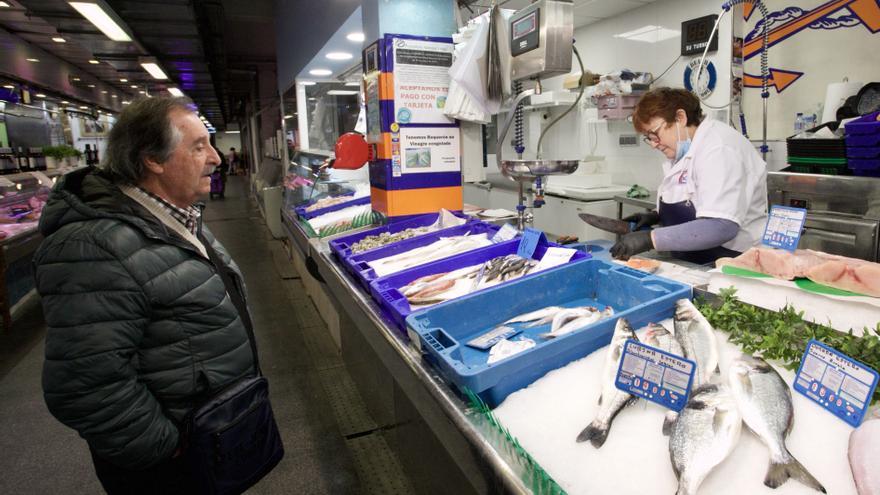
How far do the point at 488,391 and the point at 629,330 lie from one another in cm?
49


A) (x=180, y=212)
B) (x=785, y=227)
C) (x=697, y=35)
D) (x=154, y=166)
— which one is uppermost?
(x=697, y=35)

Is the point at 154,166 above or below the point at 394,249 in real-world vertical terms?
above

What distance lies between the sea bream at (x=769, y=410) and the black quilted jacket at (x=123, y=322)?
4.80 feet

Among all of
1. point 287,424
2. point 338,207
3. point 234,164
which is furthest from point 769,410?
point 234,164

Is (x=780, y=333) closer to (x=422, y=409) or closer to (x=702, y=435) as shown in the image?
(x=702, y=435)

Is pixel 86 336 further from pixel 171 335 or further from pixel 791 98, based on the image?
pixel 791 98

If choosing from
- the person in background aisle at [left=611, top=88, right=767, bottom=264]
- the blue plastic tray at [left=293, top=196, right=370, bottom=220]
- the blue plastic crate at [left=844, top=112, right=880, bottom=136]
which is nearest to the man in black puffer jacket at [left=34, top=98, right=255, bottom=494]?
the person in background aisle at [left=611, top=88, right=767, bottom=264]

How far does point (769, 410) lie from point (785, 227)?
1.00m

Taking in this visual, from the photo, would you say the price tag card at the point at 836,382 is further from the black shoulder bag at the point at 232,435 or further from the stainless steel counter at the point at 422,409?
the black shoulder bag at the point at 232,435

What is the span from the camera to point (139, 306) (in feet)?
4.65

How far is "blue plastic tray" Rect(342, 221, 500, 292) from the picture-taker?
8.09 ft

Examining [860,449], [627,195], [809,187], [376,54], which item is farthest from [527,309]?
[627,195]

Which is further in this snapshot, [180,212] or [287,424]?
[287,424]

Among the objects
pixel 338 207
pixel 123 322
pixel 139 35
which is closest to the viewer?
pixel 123 322
